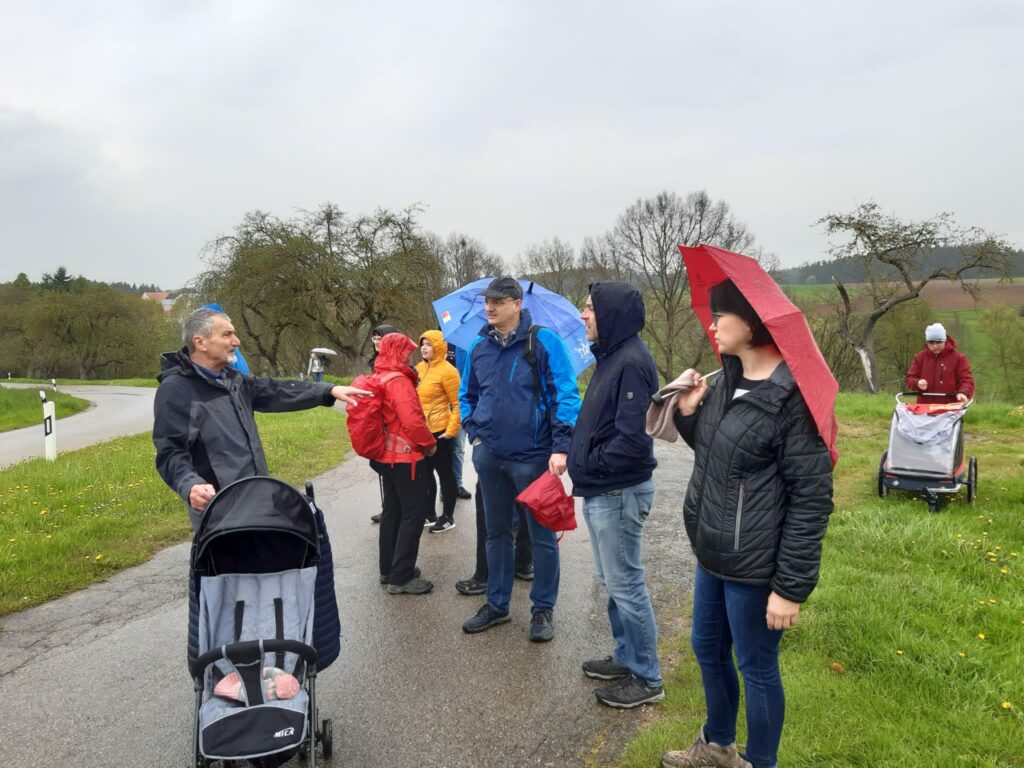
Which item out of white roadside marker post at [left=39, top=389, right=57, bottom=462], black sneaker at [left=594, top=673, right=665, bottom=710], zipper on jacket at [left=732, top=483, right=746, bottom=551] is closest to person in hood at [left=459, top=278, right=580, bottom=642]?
black sneaker at [left=594, top=673, right=665, bottom=710]

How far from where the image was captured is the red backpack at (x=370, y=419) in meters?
4.72

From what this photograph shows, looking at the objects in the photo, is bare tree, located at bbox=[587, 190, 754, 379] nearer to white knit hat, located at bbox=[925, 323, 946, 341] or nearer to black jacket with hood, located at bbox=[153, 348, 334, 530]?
white knit hat, located at bbox=[925, 323, 946, 341]

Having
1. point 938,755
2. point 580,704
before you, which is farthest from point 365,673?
point 938,755

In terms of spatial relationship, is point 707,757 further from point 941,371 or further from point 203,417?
point 941,371

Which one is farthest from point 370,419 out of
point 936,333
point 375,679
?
point 936,333

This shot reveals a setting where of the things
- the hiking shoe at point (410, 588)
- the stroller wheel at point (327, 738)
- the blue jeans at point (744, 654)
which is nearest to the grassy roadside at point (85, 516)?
the hiking shoe at point (410, 588)

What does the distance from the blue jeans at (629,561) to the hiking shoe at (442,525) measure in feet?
11.3

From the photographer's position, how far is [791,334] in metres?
2.31

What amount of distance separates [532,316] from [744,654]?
367 cm

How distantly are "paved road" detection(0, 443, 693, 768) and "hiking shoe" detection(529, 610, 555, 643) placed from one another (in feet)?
0.18

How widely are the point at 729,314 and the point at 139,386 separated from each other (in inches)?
1643

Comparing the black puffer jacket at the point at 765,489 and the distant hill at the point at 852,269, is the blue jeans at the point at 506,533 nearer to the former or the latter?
the black puffer jacket at the point at 765,489

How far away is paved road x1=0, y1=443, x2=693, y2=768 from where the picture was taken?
122 inches

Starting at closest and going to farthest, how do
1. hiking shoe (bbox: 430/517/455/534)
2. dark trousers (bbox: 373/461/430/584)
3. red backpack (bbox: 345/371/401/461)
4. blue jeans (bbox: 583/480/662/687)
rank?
blue jeans (bbox: 583/480/662/687), red backpack (bbox: 345/371/401/461), dark trousers (bbox: 373/461/430/584), hiking shoe (bbox: 430/517/455/534)
